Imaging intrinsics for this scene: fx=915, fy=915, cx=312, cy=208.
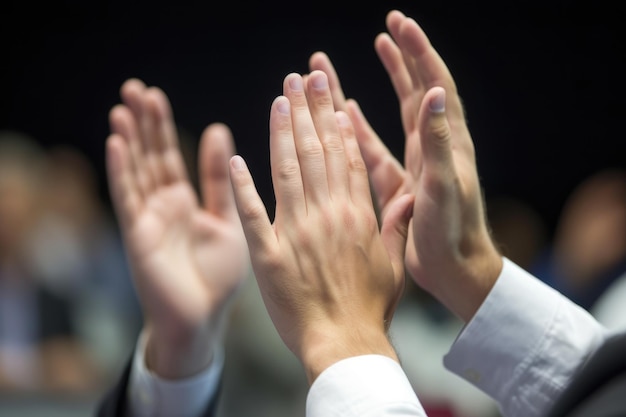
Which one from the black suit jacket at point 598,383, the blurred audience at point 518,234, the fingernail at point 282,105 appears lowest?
the blurred audience at point 518,234

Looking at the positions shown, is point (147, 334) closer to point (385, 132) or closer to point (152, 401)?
point (152, 401)

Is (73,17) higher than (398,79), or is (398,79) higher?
(398,79)

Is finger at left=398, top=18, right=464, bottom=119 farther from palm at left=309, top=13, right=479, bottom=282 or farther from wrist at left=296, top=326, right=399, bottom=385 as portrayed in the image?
wrist at left=296, top=326, right=399, bottom=385

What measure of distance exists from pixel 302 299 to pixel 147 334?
55 centimetres

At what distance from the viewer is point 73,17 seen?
3.51m

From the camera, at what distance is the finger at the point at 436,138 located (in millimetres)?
956

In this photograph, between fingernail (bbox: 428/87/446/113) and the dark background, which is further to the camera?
the dark background

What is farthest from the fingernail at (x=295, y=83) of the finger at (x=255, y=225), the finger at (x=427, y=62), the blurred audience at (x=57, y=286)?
the blurred audience at (x=57, y=286)

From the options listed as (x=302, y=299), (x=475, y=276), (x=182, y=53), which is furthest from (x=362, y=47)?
(x=302, y=299)

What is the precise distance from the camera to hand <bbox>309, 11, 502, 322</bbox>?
3.27ft

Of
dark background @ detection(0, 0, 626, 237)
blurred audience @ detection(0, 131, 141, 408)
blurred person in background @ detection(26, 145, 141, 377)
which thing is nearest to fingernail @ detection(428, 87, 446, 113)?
blurred audience @ detection(0, 131, 141, 408)

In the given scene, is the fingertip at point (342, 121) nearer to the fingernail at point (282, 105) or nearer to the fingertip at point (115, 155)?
the fingernail at point (282, 105)

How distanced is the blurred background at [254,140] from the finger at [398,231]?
2.76 feet

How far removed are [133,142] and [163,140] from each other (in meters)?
0.05
